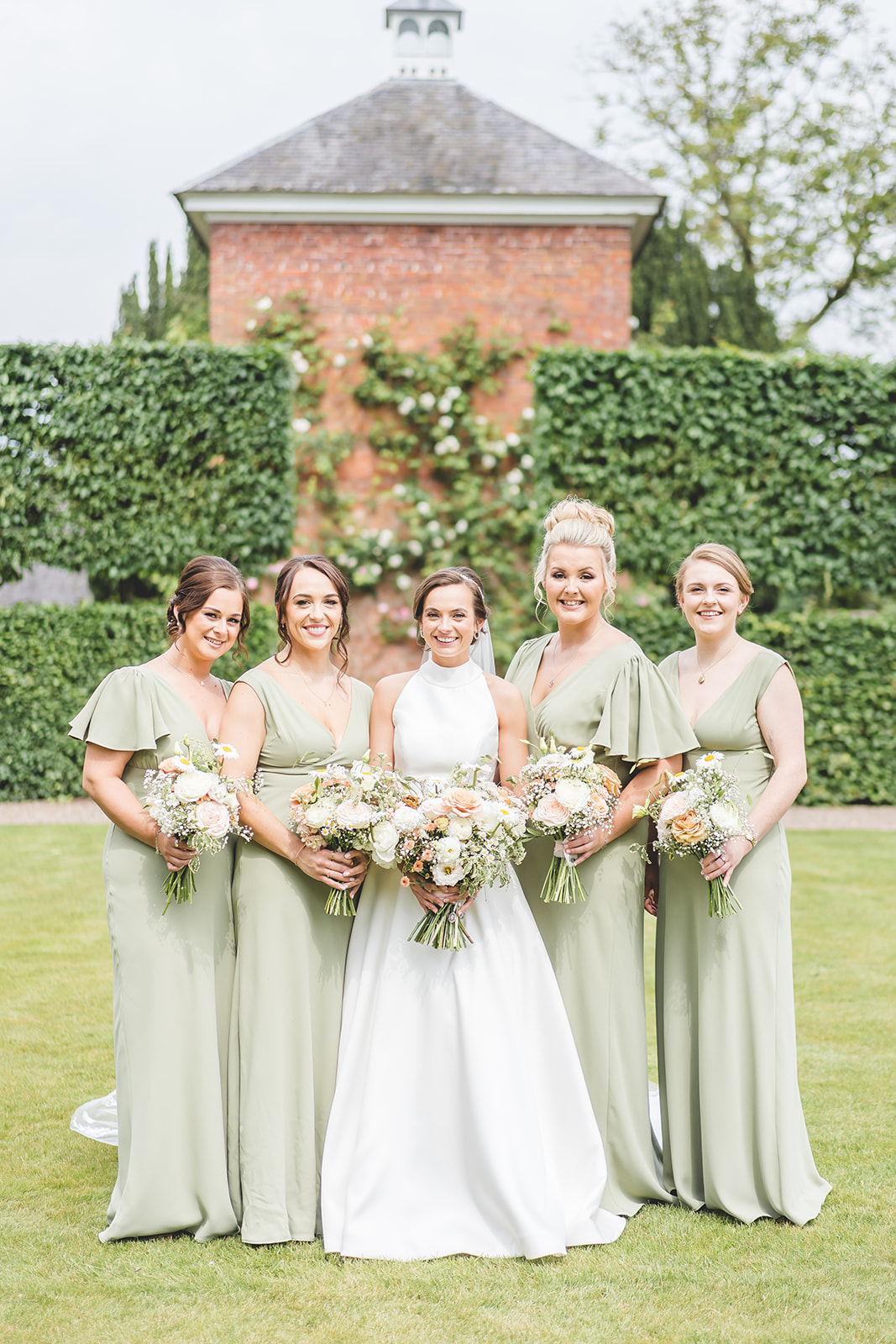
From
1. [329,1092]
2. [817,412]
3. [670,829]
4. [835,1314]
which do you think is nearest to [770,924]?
[670,829]

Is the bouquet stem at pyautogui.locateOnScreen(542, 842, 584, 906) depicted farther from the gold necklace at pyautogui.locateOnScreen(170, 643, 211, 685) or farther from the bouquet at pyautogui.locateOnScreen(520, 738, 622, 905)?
the gold necklace at pyautogui.locateOnScreen(170, 643, 211, 685)

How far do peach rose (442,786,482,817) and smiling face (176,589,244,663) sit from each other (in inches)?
40.4

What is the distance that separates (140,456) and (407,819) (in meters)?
10.8

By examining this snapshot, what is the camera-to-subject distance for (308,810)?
12.8 feet

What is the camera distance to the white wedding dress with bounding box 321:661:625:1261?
4.03 meters

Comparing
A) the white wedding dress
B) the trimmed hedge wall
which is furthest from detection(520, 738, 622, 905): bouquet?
the trimmed hedge wall

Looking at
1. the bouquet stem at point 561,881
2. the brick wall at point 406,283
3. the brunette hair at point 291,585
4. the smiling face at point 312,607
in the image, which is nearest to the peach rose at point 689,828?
the bouquet stem at point 561,881

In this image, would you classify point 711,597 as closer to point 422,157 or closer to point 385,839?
point 385,839

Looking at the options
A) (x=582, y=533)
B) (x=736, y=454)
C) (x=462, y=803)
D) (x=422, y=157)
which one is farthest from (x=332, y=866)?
(x=422, y=157)

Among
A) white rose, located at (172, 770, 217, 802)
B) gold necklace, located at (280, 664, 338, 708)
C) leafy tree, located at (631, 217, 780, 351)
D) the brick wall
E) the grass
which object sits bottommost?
the grass

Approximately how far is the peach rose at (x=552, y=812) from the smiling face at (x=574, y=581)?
79cm

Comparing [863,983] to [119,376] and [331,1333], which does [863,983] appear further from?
[119,376]

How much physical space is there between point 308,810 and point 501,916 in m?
0.85

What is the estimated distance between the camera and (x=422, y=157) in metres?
15.5
